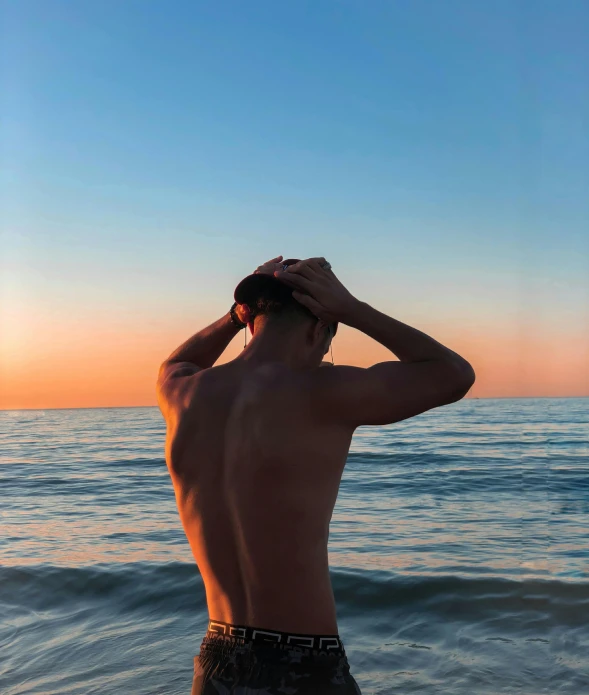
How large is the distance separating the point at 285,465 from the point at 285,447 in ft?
0.17

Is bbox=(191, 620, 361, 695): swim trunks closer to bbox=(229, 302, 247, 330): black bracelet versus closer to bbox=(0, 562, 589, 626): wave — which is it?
bbox=(229, 302, 247, 330): black bracelet

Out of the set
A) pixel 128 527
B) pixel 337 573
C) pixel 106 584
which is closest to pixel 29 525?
pixel 128 527

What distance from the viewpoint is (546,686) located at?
5.27 meters

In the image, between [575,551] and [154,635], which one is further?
[575,551]

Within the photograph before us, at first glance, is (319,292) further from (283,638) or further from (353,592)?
(353,592)

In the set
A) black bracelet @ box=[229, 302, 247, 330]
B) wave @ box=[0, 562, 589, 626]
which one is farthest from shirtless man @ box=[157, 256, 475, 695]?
wave @ box=[0, 562, 589, 626]

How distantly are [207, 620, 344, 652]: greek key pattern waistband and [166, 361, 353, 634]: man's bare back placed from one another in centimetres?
2

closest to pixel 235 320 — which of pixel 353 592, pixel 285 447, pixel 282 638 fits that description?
pixel 285 447

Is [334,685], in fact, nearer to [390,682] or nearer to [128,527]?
[390,682]

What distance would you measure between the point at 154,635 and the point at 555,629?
3.52 m

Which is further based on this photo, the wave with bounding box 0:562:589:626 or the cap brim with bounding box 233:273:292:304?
the wave with bounding box 0:562:589:626

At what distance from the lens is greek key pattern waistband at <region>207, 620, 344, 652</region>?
2193mm

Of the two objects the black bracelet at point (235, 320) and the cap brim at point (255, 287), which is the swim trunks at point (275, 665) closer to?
the cap brim at point (255, 287)

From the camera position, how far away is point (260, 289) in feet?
7.82
